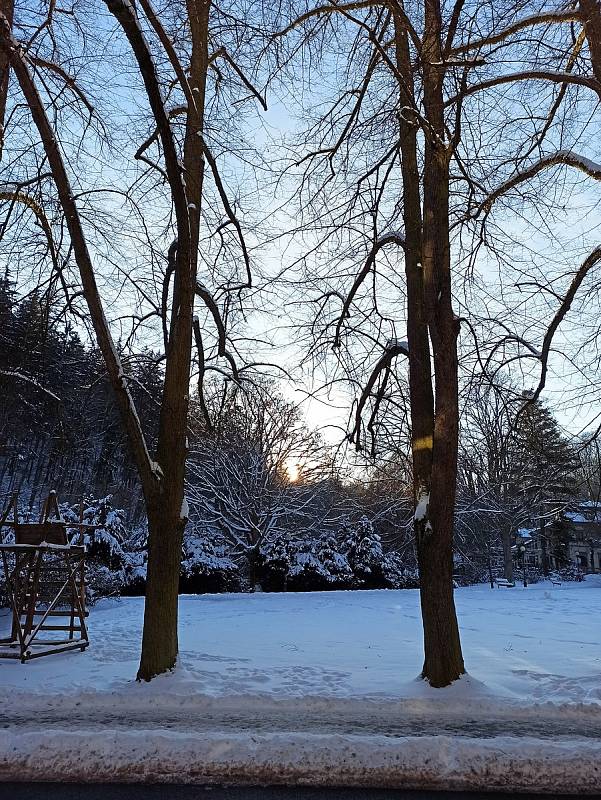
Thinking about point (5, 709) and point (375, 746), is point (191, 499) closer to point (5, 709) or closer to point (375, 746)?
point (5, 709)

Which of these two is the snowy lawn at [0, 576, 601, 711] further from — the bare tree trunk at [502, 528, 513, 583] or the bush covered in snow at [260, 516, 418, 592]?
the bare tree trunk at [502, 528, 513, 583]

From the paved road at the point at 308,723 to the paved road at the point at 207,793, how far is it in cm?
82

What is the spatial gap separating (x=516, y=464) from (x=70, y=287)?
1925cm

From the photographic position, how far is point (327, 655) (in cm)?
757

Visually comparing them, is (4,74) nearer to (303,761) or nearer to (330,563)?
(303,761)

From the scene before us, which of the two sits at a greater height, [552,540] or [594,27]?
[594,27]

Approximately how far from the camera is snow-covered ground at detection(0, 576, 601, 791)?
3.81 meters

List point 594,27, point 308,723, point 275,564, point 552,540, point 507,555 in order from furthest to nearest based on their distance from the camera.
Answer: point 552,540
point 507,555
point 275,564
point 594,27
point 308,723

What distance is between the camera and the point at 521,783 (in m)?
3.72

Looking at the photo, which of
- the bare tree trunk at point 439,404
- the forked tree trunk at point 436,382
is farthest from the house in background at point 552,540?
the bare tree trunk at point 439,404

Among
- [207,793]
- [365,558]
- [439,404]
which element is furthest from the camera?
[365,558]

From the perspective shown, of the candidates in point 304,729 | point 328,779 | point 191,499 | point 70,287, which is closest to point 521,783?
point 328,779

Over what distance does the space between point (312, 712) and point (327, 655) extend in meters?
2.52

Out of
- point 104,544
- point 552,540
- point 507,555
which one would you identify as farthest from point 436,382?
point 552,540
